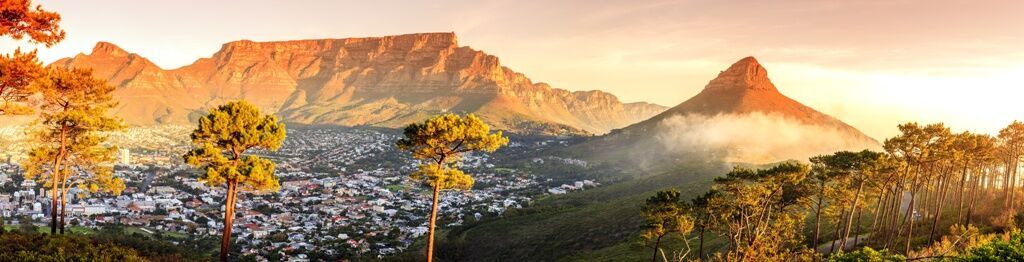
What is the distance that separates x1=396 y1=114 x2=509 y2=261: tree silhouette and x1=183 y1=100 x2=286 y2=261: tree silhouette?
8.74m

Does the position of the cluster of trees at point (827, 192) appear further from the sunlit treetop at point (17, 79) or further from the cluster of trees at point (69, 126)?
the cluster of trees at point (69, 126)

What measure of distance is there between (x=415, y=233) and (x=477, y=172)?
87.8 meters

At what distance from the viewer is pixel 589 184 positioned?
5674 inches

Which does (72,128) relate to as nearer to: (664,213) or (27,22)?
(27,22)

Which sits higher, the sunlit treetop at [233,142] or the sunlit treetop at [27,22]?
the sunlit treetop at [27,22]

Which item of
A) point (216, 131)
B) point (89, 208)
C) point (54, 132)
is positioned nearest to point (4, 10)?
point (216, 131)

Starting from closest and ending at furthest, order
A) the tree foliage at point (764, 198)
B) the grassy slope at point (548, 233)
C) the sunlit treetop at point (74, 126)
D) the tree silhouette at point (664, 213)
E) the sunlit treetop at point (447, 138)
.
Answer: the sunlit treetop at point (447, 138)
the tree foliage at point (764, 198)
the sunlit treetop at point (74, 126)
the tree silhouette at point (664, 213)
the grassy slope at point (548, 233)

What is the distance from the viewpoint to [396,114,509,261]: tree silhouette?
26.8 meters

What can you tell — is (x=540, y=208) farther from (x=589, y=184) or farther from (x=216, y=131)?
(x=216, y=131)

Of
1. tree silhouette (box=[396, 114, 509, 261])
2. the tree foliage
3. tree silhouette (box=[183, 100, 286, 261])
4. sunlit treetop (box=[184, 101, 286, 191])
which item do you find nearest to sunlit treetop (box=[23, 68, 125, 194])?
tree silhouette (box=[183, 100, 286, 261])

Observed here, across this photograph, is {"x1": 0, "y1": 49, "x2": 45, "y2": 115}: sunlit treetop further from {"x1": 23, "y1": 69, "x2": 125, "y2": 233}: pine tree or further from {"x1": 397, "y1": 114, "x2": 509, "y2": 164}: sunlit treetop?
{"x1": 397, "y1": 114, "x2": 509, "y2": 164}: sunlit treetop

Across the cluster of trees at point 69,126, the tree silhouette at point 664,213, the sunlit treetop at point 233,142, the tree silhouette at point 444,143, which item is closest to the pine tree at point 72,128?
the cluster of trees at point 69,126

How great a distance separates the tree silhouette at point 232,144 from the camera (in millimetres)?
28219

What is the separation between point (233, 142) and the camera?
94.4 ft
